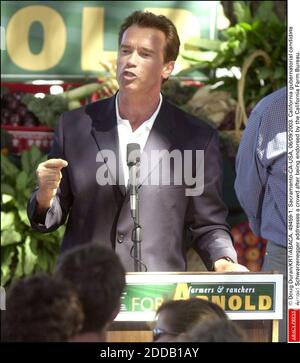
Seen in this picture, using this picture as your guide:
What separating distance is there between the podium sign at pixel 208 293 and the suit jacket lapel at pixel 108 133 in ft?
1.08

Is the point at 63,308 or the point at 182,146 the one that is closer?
the point at 63,308

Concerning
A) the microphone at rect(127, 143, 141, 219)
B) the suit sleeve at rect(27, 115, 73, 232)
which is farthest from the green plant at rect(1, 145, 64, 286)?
the microphone at rect(127, 143, 141, 219)

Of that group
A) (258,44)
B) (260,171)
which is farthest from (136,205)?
(258,44)

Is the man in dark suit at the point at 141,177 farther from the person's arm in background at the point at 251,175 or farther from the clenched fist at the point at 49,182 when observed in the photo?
the person's arm in background at the point at 251,175

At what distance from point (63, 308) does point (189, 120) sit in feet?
3.09

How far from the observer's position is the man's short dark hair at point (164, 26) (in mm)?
4090

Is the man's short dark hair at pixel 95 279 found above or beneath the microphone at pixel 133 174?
beneath

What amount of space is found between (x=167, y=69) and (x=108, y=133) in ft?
0.98

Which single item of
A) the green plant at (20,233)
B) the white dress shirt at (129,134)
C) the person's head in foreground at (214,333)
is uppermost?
the white dress shirt at (129,134)

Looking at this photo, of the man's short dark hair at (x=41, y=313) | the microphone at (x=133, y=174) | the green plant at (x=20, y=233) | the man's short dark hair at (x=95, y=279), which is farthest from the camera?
the green plant at (x=20, y=233)

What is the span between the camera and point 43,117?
454 centimetres

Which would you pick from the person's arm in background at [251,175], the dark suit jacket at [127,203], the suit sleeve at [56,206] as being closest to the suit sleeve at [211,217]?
the dark suit jacket at [127,203]

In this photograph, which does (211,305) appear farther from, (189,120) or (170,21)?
(170,21)

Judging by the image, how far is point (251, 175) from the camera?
4227 millimetres
